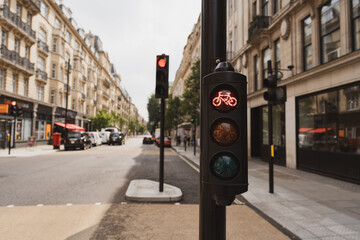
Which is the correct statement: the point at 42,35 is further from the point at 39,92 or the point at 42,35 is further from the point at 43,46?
the point at 39,92

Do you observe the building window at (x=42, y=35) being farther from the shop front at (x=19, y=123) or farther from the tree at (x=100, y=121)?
the tree at (x=100, y=121)

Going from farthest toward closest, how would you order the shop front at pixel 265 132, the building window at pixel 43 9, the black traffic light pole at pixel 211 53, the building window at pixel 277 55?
the building window at pixel 43 9 → the building window at pixel 277 55 → the shop front at pixel 265 132 → the black traffic light pole at pixel 211 53

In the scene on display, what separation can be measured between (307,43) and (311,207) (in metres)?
8.80

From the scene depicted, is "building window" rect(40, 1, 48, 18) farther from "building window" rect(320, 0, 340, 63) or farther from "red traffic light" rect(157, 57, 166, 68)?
"building window" rect(320, 0, 340, 63)

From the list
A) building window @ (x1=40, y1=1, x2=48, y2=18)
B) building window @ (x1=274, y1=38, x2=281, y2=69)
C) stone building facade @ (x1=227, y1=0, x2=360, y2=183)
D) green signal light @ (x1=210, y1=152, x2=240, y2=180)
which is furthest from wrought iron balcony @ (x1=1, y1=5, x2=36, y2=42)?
green signal light @ (x1=210, y1=152, x2=240, y2=180)

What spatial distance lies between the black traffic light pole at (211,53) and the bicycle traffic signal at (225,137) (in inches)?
6.1

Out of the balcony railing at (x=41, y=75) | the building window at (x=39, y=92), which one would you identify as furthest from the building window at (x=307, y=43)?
the building window at (x=39, y=92)

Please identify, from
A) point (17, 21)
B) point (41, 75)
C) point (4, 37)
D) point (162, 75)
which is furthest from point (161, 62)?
point (41, 75)

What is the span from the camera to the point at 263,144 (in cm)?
1476

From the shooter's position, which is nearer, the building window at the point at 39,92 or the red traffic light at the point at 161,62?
the red traffic light at the point at 161,62

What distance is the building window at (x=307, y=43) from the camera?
10.9 m

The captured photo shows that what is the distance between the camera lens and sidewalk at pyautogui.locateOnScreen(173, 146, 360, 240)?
372cm

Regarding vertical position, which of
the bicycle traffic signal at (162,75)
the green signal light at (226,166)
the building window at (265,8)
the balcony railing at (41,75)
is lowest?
the green signal light at (226,166)

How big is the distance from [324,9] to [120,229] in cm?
1135
